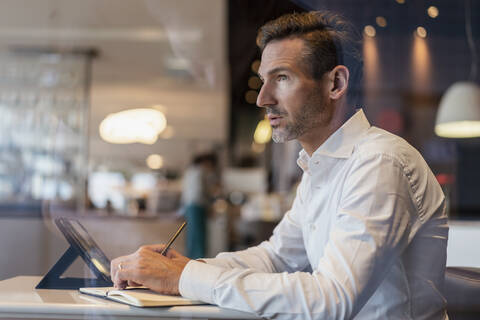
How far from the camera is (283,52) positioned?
1.17 m

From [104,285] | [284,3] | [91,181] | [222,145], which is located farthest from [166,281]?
[222,145]

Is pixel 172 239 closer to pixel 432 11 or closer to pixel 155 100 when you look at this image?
pixel 432 11

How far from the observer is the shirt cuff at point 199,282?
0.99 metres

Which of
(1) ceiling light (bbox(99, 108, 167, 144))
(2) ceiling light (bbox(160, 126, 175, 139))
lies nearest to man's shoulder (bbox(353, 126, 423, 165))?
(1) ceiling light (bbox(99, 108, 167, 144))

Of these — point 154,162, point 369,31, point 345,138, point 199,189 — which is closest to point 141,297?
point 345,138

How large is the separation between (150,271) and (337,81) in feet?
1.71

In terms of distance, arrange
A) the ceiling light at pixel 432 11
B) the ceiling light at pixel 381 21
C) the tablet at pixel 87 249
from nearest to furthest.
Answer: the tablet at pixel 87 249 < the ceiling light at pixel 432 11 < the ceiling light at pixel 381 21

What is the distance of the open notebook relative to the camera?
958 millimetres

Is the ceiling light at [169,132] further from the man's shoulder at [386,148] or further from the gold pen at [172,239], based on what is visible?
the man's shoulder at [386,148]

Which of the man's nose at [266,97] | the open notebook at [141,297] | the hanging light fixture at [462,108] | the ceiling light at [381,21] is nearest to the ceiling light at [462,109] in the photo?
the hanging light fixture at [462,108]

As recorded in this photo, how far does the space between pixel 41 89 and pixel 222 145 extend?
6469 millimetres

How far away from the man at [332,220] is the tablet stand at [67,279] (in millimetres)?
62

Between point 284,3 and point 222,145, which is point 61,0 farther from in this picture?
point 222,145

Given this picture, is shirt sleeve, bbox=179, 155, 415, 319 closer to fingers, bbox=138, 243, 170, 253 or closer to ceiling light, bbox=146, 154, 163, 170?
fingers, bbox=138, 243, 170, 253
